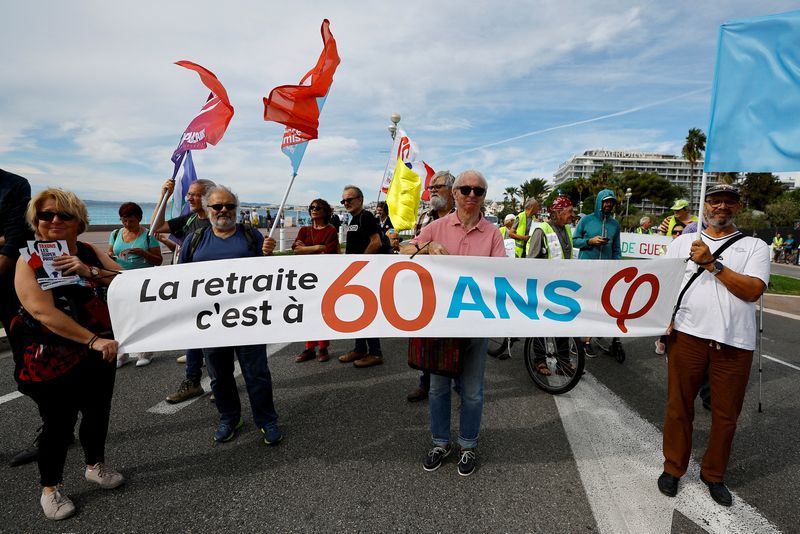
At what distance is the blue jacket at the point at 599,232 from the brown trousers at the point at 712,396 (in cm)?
284

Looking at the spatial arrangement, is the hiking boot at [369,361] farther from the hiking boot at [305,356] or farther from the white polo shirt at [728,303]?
the white polo shirt at [728,303]

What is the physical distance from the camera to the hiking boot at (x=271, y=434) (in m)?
3.10

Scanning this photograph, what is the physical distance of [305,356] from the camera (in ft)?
16.6

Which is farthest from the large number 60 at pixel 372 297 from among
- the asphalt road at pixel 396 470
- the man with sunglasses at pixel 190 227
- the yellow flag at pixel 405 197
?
the yellow flag at pixel 405 197

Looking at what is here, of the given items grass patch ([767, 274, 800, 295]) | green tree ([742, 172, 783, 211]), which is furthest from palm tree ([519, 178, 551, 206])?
grass patch ([767, 274, 800, 295])

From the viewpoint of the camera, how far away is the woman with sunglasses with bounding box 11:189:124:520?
220 centimetres

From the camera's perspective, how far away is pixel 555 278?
2869mm

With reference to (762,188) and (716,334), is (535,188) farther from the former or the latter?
(716,334)

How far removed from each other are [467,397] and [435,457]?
0.50m

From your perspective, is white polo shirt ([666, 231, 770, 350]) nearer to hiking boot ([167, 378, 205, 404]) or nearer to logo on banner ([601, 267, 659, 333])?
logo on banner ([601, 267, 659, 333])

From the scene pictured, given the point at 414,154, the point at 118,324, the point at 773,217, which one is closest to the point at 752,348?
the point at 118,324

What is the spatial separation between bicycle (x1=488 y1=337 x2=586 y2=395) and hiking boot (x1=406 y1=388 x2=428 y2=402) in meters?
1.27

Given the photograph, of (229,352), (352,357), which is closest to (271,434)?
(229,352)

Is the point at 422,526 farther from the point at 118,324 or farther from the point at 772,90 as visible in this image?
the point at 772,90
